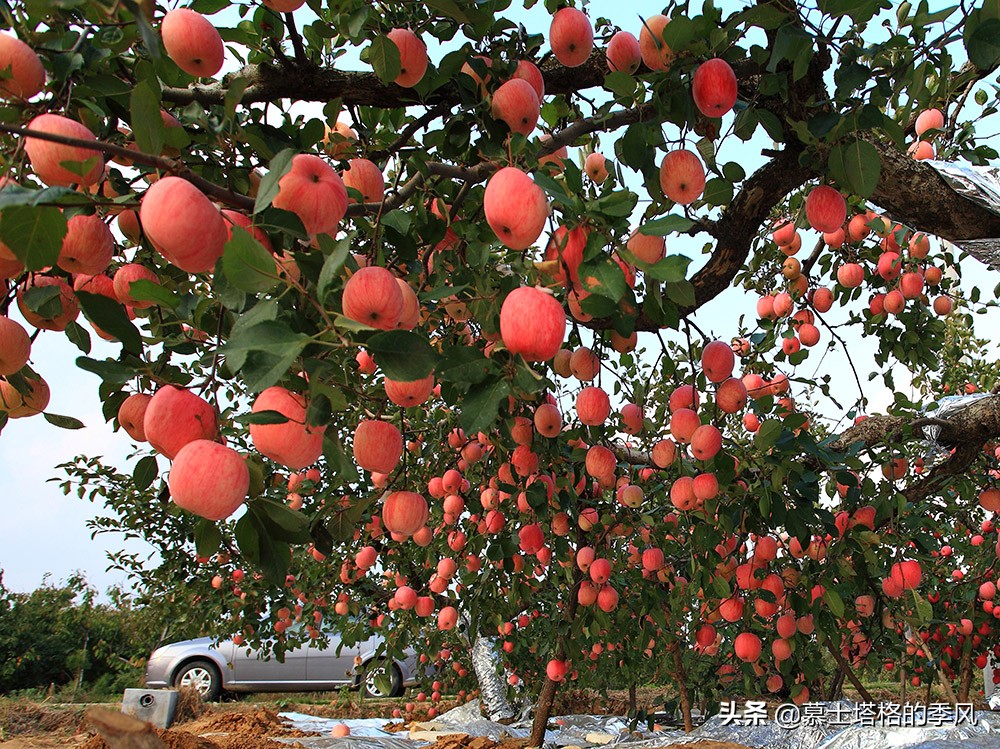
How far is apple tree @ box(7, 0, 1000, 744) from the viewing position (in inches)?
37.4

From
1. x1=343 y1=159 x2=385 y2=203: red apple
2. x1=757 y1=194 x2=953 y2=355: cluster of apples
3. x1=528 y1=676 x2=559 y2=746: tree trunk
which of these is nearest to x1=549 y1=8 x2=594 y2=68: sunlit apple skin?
x1=343 y1=159 x2=385 y2=203: red apple

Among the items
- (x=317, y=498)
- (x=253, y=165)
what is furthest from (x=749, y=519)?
(x=317, y=498)

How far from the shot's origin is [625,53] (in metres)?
1.69

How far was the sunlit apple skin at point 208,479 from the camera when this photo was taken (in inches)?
36.2

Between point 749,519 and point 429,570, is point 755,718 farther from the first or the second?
point 749,519

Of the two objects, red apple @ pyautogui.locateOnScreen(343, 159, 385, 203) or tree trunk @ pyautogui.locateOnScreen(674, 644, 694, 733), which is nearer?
red apple @ pyautogui.locateOnScreen(343, 159, 385, 203)

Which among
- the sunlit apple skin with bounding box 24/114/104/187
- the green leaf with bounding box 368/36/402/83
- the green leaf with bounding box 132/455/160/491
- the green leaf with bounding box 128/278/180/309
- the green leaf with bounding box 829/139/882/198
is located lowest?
the green leaf with bounding box 132/455/160/491

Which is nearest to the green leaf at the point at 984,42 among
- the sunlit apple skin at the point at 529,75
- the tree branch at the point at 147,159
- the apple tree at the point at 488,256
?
the apple tree at the point at 488,256

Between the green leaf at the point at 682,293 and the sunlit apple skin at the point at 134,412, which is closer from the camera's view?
the sunlit apple skin at the point at 134,412

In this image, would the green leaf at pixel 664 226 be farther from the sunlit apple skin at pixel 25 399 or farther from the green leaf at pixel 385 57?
the sunlit apple skin at pixel 25 399

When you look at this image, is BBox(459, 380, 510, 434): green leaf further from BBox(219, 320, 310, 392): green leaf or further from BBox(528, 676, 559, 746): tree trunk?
BBox(528, 676, 559, 746): tree trunk

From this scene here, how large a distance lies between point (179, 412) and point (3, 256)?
0.33m

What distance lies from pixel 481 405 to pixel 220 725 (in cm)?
487

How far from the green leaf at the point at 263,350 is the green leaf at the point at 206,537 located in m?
0.42
